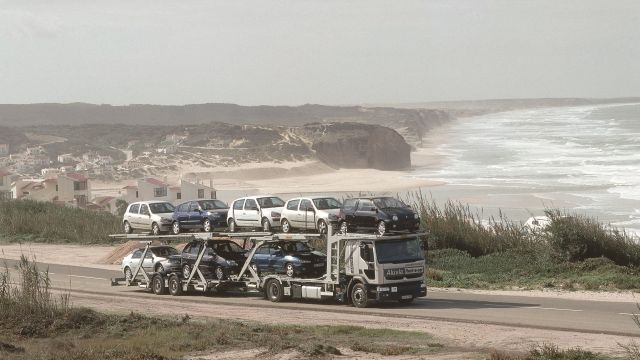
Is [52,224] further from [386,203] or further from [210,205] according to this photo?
[386,203]

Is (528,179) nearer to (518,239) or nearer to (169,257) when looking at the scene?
(518,239)

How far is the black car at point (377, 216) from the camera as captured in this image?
29.4 m

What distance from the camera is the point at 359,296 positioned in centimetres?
2964

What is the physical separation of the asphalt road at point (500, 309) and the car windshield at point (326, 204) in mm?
3114

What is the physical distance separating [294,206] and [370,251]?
4892 mm

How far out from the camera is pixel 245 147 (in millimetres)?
150375

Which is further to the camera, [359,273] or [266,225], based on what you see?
[266,225]

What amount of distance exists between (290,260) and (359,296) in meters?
2.76

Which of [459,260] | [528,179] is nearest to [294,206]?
[459,260]

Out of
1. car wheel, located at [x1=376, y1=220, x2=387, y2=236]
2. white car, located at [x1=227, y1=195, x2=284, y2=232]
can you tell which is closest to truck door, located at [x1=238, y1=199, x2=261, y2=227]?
white car, located at [x1=227, y1=195, x2=284, y2=232]

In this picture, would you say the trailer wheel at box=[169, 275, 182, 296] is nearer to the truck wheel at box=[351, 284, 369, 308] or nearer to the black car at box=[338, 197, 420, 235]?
the black car at box=[338, 197, 420, 235]

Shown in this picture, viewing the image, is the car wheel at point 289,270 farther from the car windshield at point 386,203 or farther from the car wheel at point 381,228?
the car windshield at point 386,203

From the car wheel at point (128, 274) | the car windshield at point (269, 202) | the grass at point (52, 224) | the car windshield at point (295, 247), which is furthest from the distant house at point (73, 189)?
the car windshield at point (295, 247)

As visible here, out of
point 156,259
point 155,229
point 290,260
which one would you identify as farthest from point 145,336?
point 155,229
